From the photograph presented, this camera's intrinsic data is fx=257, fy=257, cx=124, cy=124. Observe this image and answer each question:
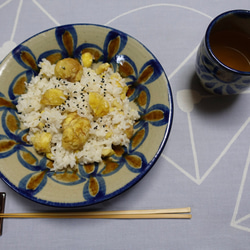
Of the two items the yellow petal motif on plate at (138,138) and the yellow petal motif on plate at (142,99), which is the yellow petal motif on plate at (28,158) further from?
the yellow petal motif on plate at (142,99)

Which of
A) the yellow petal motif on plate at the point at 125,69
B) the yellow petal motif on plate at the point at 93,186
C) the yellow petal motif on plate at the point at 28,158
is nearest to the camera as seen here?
the yellow petal motif on plate at the point at 93,186

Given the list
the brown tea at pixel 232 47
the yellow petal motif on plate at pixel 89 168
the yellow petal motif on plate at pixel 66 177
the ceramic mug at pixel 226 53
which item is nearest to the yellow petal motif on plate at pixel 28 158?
the yellow petal motif on plate at pixel 66 177

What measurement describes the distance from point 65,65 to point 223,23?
Result: 2.67ft

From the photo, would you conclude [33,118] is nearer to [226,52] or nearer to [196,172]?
[196,172]

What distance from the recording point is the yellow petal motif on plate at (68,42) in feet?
4.38

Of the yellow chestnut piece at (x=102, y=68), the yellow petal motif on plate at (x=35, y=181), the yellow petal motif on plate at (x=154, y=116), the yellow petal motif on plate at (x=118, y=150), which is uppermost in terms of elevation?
the yellow chestnut piece at (x=102, y=68)

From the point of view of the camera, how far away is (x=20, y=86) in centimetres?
135

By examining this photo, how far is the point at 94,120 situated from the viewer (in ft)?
4.34

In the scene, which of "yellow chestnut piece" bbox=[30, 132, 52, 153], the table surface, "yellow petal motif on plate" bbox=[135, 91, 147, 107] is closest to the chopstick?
the table surface

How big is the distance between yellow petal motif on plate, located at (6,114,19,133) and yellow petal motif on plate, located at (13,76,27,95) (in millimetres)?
131

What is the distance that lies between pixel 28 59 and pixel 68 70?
217 millimetres

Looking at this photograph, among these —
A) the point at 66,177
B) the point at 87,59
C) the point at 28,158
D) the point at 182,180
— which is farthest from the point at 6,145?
the point at 182,180

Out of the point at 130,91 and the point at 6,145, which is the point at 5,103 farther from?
the point at 130,91

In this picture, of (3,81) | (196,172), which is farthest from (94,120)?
(196,172)
